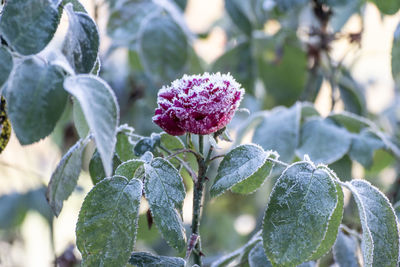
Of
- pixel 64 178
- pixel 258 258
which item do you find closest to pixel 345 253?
pixel 258 258

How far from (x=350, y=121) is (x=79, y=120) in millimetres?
493

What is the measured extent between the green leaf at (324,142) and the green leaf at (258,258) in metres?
0.21

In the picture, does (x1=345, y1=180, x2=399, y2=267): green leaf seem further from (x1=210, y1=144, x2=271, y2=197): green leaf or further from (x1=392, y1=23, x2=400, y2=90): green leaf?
(x1=392, y1=23, x2=400, y2=90): green leaf

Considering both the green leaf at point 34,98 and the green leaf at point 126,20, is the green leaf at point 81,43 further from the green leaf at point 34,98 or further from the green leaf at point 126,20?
the green leaf at point 126,20

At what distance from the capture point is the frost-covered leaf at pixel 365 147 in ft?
2.64

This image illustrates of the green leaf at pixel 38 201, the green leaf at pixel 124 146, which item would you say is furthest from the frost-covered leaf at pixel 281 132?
the green leaf at pixel 38 201

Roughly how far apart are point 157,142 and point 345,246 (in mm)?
255

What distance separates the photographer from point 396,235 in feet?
1.67

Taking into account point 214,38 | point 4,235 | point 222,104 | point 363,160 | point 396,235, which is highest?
point 222,104

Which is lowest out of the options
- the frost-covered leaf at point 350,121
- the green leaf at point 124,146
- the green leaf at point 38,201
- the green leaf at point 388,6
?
the green leaf at point 38,201

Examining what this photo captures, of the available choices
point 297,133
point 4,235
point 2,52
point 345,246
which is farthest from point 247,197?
point 2,52

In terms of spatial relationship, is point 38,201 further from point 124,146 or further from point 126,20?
point 124,146

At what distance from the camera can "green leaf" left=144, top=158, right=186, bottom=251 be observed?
47 centimetres

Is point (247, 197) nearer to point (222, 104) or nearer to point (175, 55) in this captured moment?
point (175, 55)
